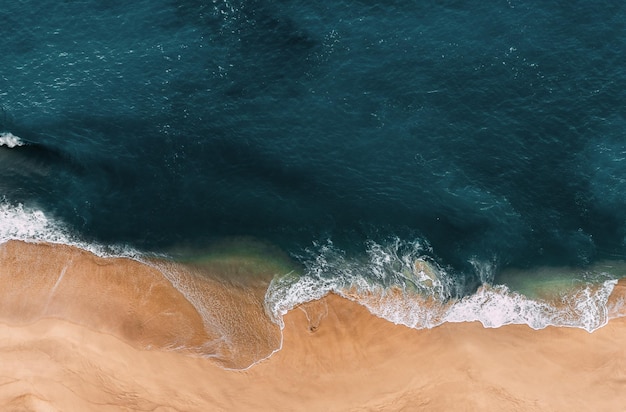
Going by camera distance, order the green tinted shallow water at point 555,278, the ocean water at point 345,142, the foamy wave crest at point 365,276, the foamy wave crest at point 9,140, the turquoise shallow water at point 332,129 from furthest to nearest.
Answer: the foamy wave crest at point 9,140 < the turquoise shallow water at point 332,129 < the ocean water at point 345,142 < the green tinted shallow water at point 555,278 < the foamy wave crest at point 365,276

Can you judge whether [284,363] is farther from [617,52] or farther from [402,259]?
[617,52]

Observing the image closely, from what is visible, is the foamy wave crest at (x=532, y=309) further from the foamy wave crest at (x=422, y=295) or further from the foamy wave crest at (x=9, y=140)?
the foamy wave crest at (x=9, y=140)

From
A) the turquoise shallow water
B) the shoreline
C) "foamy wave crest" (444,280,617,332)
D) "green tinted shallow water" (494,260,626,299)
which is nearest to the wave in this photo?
"foamy wave crest" (444,280,617,332)

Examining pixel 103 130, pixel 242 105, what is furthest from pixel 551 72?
pixel 103 130

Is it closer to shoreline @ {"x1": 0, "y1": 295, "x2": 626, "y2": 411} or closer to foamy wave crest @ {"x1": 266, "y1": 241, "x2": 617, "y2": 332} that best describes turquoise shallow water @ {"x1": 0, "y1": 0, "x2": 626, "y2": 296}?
foamy wave crest @ {"x1": 266, "y1": 241, "x2": 617, "y2": 332}

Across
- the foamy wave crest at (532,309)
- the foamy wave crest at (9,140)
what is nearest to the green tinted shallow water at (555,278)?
the foamy wave crest at (532,309)

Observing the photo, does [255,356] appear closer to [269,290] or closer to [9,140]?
[269,290]
